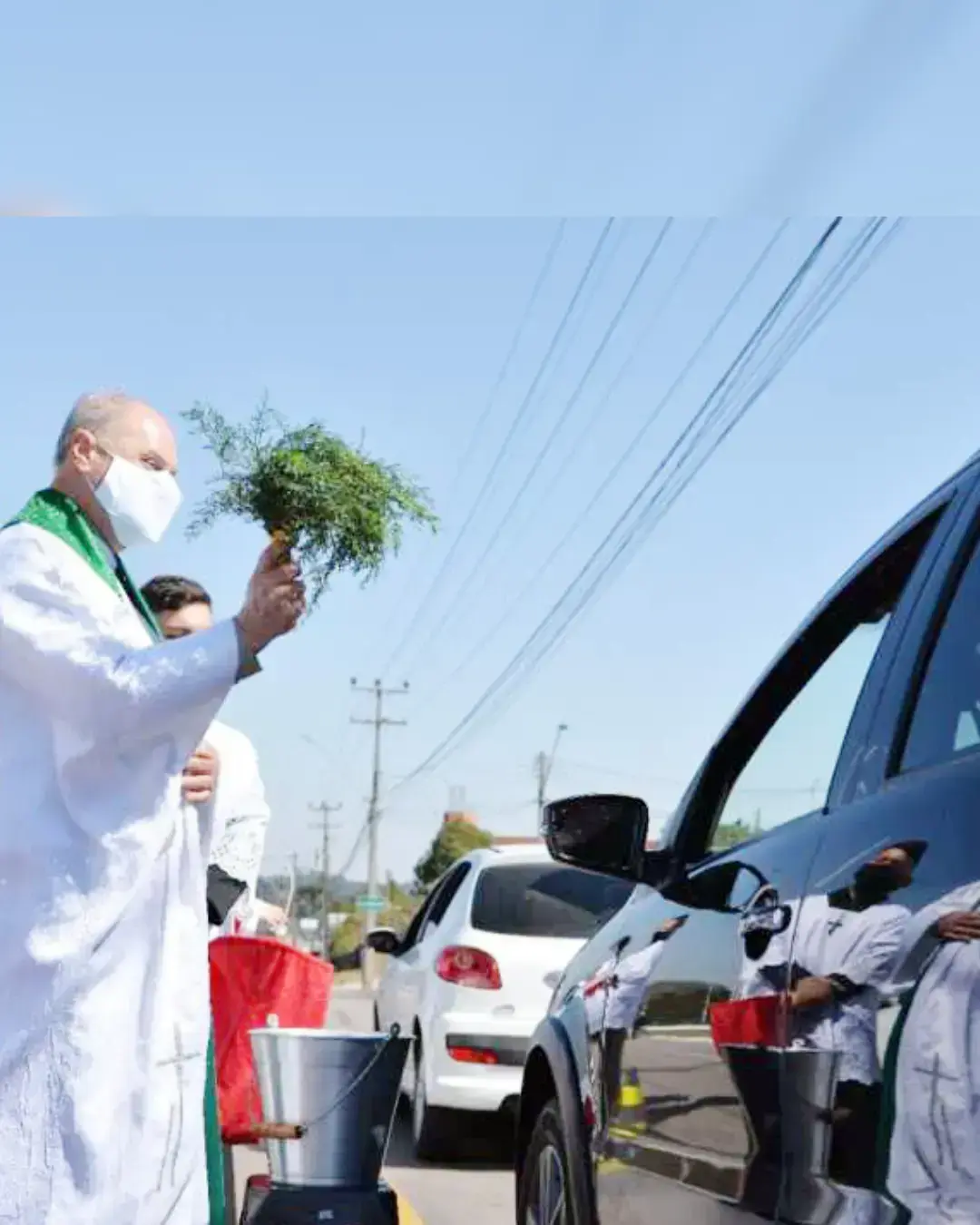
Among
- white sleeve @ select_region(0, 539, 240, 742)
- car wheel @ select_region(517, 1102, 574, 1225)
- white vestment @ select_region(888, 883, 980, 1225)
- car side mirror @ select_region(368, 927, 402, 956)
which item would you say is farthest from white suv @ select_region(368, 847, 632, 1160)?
white vestment @ select_region(888, 883, 980, 1225)

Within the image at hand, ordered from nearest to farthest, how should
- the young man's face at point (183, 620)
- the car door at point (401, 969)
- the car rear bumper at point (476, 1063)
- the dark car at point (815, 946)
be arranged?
the dark car at point (815, 946) < the young man's face at point (183, 620) < the car rear bumper at point (476, 1063) < the car door at point (401, 969)

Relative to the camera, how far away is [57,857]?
349cm

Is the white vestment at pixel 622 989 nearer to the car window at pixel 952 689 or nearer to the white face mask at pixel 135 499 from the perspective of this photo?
the car window at pixel 952 689

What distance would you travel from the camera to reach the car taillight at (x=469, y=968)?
9.22 m

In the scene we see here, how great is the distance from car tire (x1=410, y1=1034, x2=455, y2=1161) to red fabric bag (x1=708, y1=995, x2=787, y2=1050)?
6597 mm

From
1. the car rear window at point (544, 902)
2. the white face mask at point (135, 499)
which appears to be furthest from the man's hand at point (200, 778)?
the car rear window at point (544, 902)

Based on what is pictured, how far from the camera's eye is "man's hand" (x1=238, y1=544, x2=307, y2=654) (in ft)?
11.7

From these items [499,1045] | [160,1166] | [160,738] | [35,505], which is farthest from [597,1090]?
[499,1045]

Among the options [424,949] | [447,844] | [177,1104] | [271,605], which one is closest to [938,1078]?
[271,605]

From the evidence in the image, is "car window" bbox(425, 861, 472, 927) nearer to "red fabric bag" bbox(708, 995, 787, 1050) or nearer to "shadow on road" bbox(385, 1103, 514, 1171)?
"shadow on road" bbox(385, 1103, 514, 1171)

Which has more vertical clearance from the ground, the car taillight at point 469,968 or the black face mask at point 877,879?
the black face mask at point 877,879

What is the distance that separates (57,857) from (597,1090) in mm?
1166

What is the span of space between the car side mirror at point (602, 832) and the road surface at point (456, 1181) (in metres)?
4.11

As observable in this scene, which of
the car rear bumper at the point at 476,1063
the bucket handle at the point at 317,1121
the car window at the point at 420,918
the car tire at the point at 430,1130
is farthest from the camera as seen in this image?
the car window at the point at 420,918
